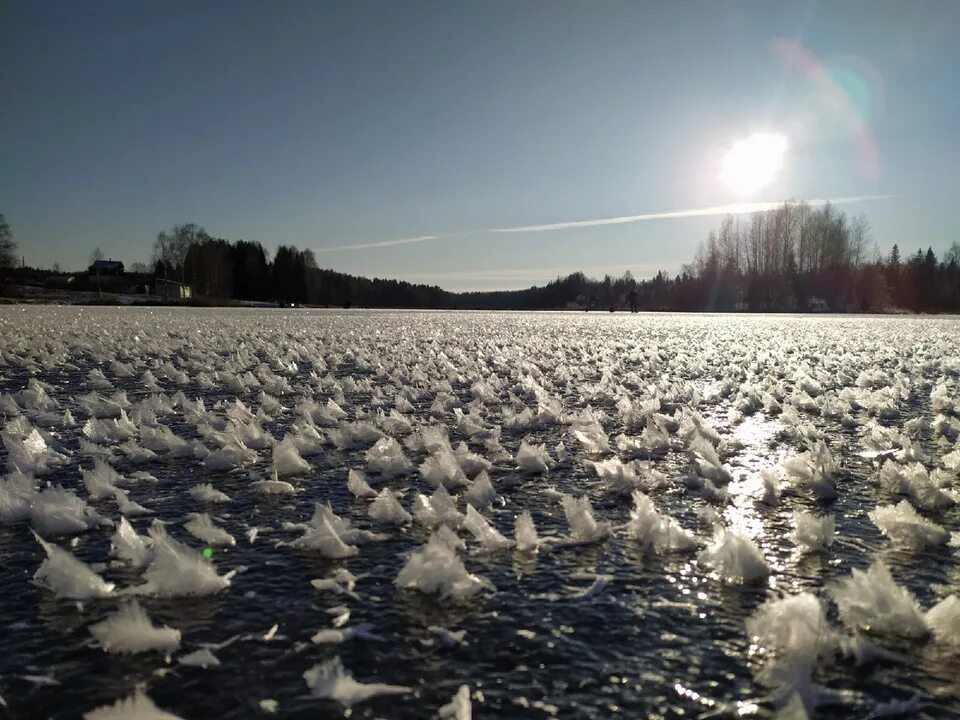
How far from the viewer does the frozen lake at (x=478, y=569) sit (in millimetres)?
2230

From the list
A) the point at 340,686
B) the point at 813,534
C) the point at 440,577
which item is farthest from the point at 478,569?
the point at 813,534

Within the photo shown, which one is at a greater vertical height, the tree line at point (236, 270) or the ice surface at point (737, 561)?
the tree line at point (236, 270)

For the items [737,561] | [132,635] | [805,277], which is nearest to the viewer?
[132,635]

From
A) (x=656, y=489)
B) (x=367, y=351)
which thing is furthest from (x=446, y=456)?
(x=367, y=351)

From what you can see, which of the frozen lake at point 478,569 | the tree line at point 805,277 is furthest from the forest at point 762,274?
the frozen lake at point 478,569

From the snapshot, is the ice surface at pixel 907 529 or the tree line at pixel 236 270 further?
the tree line at pixel 236 270

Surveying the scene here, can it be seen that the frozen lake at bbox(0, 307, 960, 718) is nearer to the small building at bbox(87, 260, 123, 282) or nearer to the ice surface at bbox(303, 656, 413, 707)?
the ice surface at bbox(303, 656, 413, 707)

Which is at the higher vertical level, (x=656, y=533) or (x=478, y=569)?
(x=656, y=533)

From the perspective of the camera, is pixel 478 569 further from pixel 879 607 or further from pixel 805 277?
pixel 805 277

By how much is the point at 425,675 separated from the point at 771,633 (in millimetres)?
1309

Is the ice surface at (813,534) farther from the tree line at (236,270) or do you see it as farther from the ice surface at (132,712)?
the tree line at (236,270)

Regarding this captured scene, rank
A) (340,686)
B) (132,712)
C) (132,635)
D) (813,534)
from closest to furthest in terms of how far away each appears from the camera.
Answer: (132,712) → (340,686) → (132,635) → (813,534)

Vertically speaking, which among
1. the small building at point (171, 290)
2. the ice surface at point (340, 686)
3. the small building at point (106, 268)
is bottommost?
the ice surface at point (340, 686)

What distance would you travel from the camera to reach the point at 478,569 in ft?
10.5
